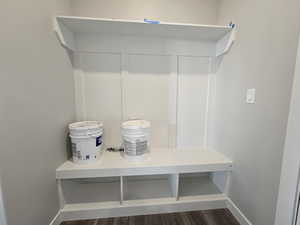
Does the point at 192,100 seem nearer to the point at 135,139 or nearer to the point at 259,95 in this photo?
the point at 259,95

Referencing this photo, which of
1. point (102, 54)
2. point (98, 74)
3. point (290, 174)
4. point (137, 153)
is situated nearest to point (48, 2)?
point (102, 54)

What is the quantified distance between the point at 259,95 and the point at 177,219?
1.36 metres

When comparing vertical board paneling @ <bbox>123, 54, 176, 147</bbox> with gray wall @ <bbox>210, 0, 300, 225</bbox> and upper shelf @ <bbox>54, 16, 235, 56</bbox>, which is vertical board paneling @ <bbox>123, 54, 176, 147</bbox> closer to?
upper shelf @ <bbox>54, 16, 235, 56</bbox>

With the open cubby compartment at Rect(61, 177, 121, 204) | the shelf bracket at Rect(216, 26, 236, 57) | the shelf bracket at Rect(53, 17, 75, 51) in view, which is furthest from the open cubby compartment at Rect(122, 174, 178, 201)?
the shelf bracket at Rect(53, 17, 75, 51)

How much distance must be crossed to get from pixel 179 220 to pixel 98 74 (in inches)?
70.0

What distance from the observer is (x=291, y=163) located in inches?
33.9

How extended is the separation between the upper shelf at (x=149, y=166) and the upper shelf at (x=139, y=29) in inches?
46.5

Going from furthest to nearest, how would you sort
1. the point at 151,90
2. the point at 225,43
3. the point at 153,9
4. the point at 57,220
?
the point at 151,90, the point at 153,9, the point at 225,43, the point at 57,220

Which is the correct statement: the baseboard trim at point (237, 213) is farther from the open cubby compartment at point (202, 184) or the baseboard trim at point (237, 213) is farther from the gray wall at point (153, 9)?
the gray wall at point (153, 9)

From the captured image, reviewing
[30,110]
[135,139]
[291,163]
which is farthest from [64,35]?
[291,163]

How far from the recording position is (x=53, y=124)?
1195mm

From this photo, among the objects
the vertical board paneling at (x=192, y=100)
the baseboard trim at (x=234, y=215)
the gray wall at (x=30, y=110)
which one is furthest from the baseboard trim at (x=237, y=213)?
the gray wall at (x=30, y=110)

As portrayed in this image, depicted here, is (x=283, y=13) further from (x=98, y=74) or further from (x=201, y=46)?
(x=98, y=74)

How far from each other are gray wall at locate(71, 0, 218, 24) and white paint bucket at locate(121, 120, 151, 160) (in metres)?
1.25
